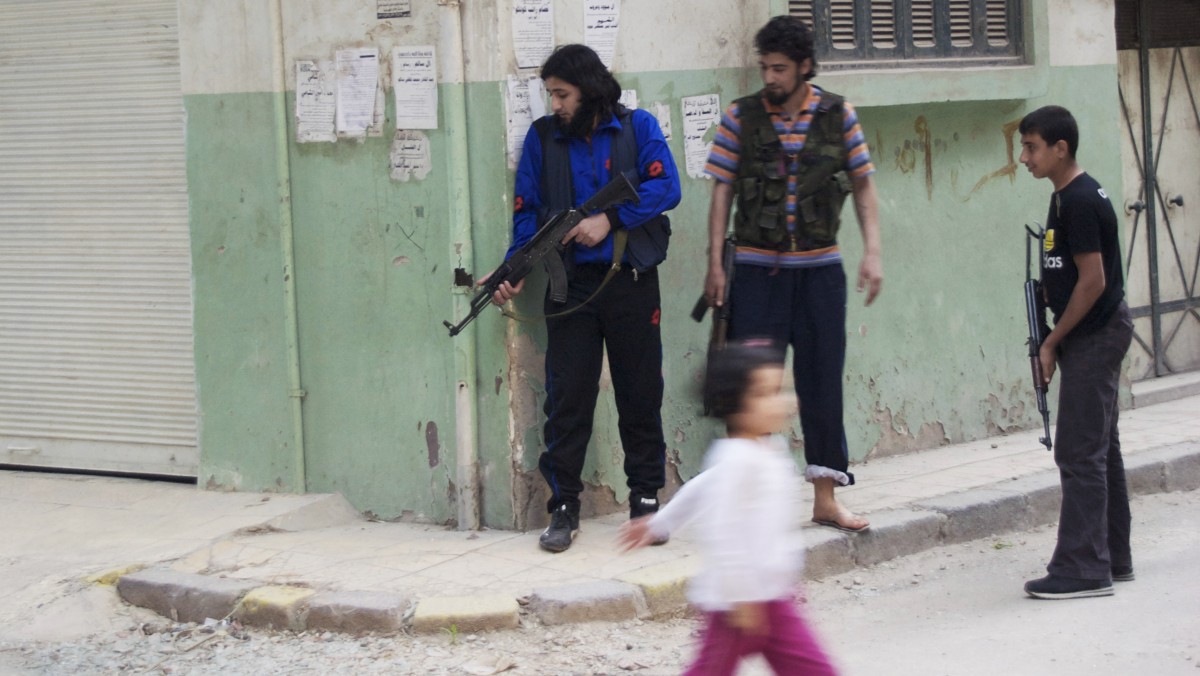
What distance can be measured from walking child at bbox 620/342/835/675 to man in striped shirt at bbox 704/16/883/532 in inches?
90.1

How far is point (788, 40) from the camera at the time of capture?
5.77 m

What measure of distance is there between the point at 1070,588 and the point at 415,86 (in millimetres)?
3260

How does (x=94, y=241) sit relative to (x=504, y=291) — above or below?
above

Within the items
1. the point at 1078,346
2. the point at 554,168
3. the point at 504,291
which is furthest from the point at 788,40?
the point at 1078,346

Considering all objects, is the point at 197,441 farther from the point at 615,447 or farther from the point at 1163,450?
the point at 1163,450

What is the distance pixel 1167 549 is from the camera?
6234 millimetres

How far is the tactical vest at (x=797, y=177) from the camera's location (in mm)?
5891

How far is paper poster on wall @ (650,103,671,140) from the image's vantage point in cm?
651

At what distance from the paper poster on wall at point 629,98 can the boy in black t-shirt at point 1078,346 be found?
1.70 m

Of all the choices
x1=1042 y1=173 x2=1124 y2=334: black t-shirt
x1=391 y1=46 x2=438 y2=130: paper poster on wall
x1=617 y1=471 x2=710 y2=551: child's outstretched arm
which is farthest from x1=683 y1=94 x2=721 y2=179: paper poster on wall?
x1=617 y1=471 x2=710 y2=551: child's outstretched arm

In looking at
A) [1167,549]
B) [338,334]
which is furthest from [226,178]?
[1167,549]

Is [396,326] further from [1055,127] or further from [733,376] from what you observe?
[733,376]

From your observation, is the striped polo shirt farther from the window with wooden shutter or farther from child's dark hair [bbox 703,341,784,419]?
child's dark hair [bbox 703,341,784,419]

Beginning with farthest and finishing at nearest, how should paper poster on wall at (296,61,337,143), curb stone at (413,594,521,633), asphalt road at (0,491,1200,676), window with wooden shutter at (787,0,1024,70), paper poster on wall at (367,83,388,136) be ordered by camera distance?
window with wooden shutter at (787,0,1024,70) < paper poster on wall at (296,61,337,143) < paper poster on wall at (367,83,388,136) < curb stone at (413,594,521,633) < asphalt road at (0,491,1200,676)
